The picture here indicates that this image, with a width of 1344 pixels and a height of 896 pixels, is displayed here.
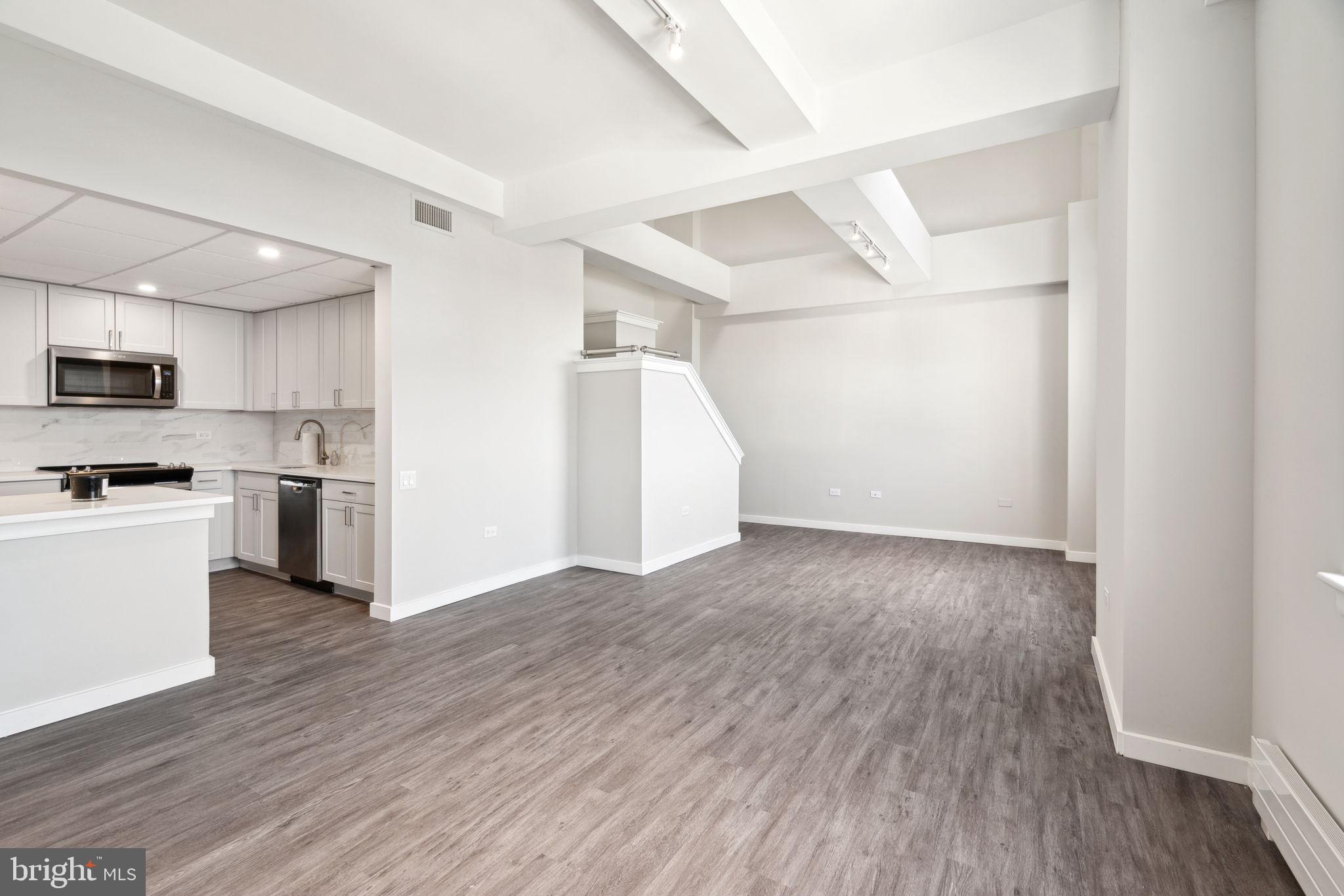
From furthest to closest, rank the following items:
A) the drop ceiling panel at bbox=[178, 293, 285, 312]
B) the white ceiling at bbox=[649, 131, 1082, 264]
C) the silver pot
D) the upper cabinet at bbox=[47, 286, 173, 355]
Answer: the white ceiling at bbox=[649, 131, 1082, 264], the drop ceiling panel at bbox=[178, 293, 285, 312], the upper cabinet at bbox=[47, 286, 173, 355], the silver pot

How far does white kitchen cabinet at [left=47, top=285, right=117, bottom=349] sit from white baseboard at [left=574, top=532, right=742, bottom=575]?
4279 mm

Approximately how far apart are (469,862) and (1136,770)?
7.97ft

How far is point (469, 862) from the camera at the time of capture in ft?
6.02

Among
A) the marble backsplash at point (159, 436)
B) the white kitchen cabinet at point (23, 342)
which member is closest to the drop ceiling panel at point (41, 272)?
the white kitchen cabinet at point (23, 342)

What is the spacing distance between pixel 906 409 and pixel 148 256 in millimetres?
7074

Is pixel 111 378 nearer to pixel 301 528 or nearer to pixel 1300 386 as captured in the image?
pixel 301 528

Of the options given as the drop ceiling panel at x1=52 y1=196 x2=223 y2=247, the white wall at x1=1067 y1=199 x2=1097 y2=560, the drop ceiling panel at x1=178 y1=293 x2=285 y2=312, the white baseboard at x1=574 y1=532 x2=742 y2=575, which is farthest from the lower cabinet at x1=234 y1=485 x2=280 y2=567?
the white wall at x1=1067 y1=199 x2=1097 y2=560

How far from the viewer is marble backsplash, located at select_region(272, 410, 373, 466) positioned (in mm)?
5582

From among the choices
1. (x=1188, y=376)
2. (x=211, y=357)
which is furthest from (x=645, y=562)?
(x=211, y=357)

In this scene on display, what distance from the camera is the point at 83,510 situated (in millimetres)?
2764

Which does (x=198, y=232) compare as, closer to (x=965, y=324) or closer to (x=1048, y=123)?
(x=1048, y=123)

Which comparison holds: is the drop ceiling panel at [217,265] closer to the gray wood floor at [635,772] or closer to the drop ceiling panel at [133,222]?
the drop ceiling panel at [133,222]

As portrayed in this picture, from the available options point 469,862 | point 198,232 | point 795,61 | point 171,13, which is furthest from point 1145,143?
point 198,232

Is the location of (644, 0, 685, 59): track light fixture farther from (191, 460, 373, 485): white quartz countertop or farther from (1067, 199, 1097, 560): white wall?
(1067, 199, 1097, 560): white wall
